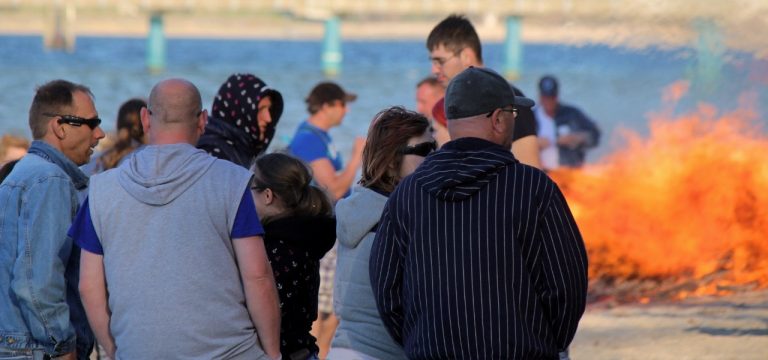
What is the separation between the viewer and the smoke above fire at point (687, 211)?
10269 millimetres

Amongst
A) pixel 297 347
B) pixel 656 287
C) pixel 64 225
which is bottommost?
pixel 656 287

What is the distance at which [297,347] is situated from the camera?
15.0 ft

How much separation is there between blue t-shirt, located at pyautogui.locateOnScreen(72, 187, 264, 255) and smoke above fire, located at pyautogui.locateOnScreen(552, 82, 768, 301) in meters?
6.42

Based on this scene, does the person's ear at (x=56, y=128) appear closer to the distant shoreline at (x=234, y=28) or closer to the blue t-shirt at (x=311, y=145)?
the blue t-shirt at (x=311, y=145)

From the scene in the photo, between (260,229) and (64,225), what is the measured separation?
3.05 feet

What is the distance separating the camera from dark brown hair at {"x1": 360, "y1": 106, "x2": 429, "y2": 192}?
4.36 metres

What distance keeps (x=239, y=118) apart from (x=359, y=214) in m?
1.48

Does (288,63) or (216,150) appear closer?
(216,150)

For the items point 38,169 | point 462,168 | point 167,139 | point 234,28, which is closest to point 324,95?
point 38,169

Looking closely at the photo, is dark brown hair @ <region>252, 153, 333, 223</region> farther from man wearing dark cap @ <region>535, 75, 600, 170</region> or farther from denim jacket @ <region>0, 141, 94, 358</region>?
man wearing dark cap @ <region>535, 75, 600, 170</region>

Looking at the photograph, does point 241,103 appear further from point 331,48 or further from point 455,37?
point 331,48

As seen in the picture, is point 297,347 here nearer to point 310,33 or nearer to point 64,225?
point 64,225

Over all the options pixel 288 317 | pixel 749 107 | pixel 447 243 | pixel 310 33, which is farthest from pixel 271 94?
pixel 310 33

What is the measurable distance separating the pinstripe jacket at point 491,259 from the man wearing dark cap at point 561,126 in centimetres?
835
